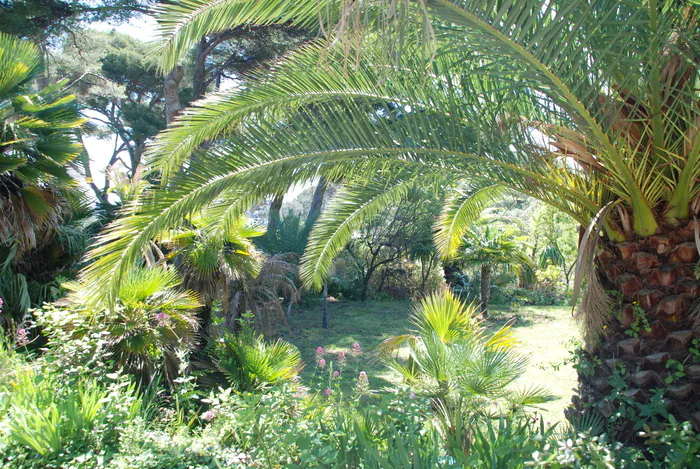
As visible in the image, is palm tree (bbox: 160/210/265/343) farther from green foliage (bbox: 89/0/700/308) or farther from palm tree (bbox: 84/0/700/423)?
palm tree (bbox: 84/0/700/423)

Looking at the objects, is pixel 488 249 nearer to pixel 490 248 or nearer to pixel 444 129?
pixel 490 248

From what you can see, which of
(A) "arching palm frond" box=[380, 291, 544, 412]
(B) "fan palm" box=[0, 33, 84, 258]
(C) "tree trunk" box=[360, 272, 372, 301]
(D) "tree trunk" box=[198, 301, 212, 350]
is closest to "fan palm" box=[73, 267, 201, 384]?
(D) "tree trunk" box=[198, 301, 212, 350]

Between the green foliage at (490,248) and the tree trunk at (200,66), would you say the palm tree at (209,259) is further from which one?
the green foliage at (490,248)

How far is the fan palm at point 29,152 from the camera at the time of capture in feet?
20.5

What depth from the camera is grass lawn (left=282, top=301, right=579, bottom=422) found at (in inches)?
331

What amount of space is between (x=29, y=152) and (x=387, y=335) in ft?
26.6

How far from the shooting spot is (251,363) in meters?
5.37

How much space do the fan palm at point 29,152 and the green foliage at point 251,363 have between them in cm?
308

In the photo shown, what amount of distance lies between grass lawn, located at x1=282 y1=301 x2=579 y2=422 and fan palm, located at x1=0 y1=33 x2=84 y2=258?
166 inches

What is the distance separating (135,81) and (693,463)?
21.8 metres

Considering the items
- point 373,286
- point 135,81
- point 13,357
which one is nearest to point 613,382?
point 13,357

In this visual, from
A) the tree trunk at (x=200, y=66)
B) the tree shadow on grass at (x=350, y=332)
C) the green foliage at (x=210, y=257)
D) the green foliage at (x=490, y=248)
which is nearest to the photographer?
the green foliage at (x=210, y=257)

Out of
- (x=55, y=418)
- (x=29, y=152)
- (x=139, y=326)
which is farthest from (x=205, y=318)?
(x=55, y=418)

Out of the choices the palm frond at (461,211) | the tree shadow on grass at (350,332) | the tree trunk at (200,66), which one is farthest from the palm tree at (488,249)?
the tree trunk at (200,66)
